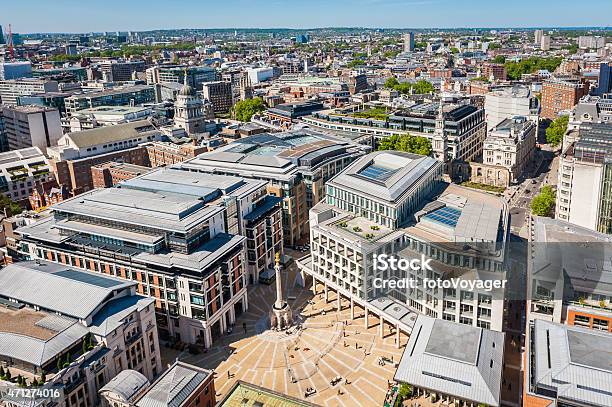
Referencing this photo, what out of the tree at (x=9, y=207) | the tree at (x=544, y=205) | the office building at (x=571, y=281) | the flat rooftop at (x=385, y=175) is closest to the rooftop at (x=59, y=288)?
the flat rooftop at (x=385, y=175)

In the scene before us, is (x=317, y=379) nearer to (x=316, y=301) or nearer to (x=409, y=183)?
(x=316, y=301)

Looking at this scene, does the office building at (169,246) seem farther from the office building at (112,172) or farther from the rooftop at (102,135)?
the rooftop at (102,135)

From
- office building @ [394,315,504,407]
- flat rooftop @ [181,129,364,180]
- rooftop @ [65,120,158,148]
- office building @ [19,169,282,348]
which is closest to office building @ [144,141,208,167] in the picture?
rooftop @ [65,120,158,148]

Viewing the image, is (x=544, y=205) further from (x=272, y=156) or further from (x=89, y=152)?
(x=89, y=152)

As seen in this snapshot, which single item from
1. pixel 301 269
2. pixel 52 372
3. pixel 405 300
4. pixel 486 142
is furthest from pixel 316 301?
pixel 486 142


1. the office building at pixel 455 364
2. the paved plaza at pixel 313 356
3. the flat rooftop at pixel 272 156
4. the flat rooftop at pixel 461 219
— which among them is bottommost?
the paved plaza at pixel 313 356

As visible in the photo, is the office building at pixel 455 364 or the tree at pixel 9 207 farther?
the tree at pixel 9 207

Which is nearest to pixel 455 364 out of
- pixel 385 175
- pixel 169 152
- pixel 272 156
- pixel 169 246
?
pixel 385 175
